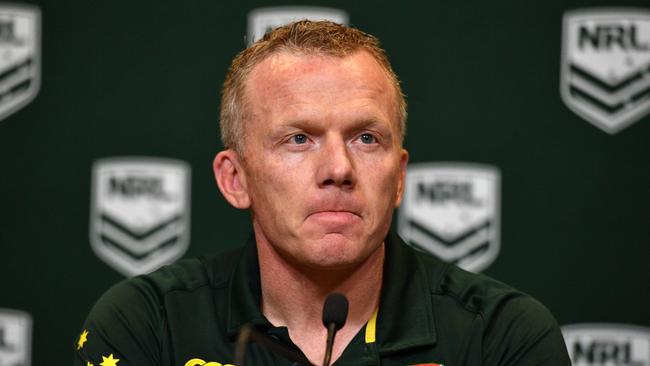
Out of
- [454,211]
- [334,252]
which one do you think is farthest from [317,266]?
[454,211]

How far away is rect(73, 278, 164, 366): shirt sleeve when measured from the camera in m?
1.88

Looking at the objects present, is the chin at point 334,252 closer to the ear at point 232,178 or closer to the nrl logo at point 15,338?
the ear at point 232,178

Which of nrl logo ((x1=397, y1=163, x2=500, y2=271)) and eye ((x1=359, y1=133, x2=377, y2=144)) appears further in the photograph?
nrl logo ((x1=397, y1=163, x2=500, y2=271))

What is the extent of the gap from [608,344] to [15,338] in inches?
72.6

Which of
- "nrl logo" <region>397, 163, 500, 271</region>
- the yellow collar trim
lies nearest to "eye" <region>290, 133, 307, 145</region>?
the yellow collar trim

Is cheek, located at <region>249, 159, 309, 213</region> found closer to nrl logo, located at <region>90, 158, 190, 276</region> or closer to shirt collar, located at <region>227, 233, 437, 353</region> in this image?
shirt collar, located at <region>227, 233, 437, 353</region>

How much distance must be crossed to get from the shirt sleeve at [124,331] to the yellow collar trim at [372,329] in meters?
0.44

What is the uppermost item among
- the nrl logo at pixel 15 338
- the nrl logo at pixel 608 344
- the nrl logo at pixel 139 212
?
the nrl logo at pixel 139 212

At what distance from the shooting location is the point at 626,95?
2670 mm

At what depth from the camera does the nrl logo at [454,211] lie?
2.70m

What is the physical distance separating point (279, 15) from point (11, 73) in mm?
902

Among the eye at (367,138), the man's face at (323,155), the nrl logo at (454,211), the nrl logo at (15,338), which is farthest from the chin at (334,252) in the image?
the nrl logo at (15,338)

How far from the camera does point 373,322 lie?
6.24 ft

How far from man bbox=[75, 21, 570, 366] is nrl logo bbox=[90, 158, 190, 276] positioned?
31.5 inches
